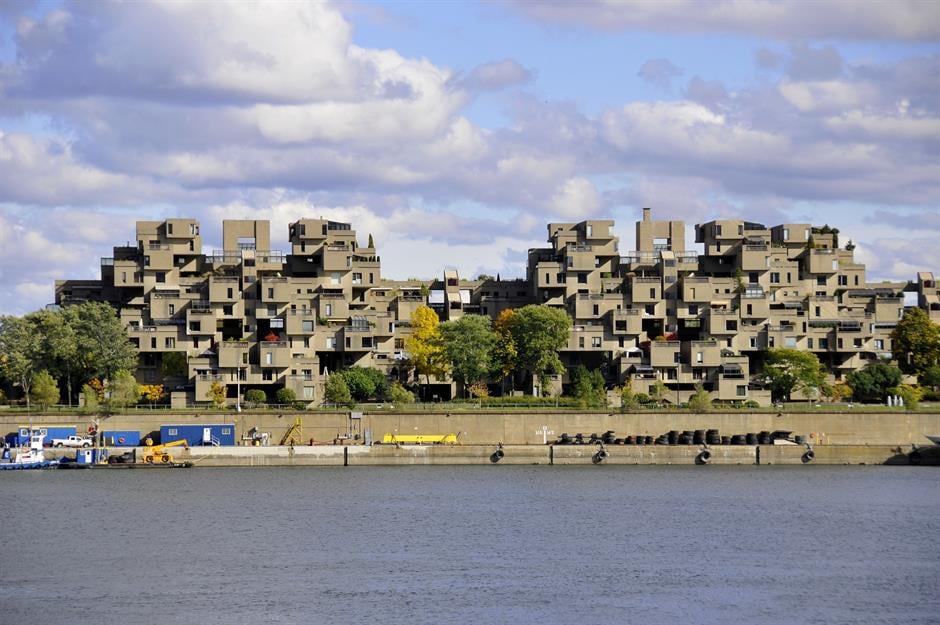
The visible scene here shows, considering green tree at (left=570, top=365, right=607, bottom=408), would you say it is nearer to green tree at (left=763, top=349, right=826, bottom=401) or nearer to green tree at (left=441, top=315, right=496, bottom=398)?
green tree at (left=441, top=315, right=496, bottom=398)

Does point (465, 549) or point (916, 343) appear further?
point (916, 343)

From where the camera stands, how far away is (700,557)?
69250 mm

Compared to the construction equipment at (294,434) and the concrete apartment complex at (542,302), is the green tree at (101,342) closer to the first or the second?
the concrete apartment complex at (542,302)

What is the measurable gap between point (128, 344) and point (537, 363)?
114ft

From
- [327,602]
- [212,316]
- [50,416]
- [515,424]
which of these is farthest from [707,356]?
[327,602]

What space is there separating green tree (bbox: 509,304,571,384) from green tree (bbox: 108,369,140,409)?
3247cm

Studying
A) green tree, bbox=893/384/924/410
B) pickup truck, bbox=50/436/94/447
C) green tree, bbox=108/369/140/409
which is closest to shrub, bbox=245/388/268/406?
green tree, bbox=108/369/140/409

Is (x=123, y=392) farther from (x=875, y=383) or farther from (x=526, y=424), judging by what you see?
(x=875, y=383)

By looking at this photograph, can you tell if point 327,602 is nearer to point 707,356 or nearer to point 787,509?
point 787,509

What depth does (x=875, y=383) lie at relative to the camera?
134625mm

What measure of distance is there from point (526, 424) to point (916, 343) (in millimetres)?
40229

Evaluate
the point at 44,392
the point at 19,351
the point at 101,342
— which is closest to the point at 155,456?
the point at 44,392

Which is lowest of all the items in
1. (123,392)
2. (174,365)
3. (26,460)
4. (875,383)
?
(26,460)

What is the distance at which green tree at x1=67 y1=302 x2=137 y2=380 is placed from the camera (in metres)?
128
